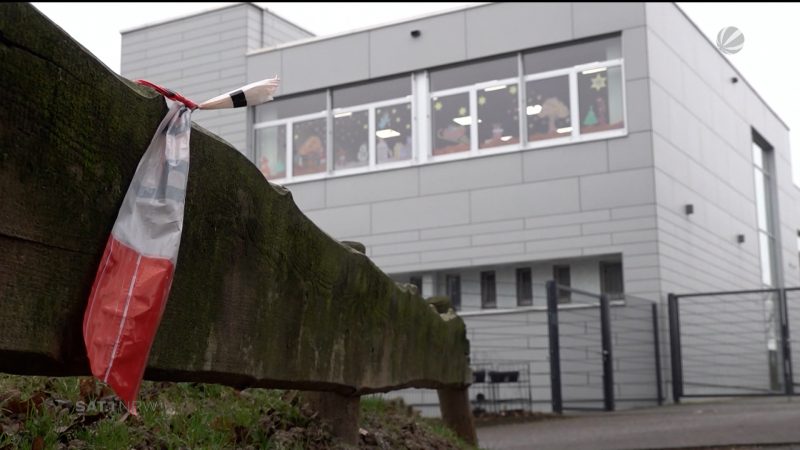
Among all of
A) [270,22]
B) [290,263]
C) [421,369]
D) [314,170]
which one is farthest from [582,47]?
[290,263]

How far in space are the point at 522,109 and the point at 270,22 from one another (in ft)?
24.9

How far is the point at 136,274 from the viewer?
277 cm

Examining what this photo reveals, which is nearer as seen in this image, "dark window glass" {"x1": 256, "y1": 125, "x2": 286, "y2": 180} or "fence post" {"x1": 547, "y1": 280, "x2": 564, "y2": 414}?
"fence post" {"x1": 547, "y1": 280, "x2": 564, "y2": 414}

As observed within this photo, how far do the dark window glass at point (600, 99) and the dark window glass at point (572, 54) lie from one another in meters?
0.25

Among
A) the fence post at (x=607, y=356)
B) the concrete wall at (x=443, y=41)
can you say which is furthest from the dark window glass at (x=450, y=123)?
the fence post at (x=607, y=356)

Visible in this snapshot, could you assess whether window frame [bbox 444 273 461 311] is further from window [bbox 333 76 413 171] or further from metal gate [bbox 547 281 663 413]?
metal gate [bbox 547 281 663 413]

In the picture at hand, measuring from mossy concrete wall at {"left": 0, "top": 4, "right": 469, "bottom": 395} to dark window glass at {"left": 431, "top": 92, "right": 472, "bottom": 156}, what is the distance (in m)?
15.0

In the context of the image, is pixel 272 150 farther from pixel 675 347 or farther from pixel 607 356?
pixel 675 347

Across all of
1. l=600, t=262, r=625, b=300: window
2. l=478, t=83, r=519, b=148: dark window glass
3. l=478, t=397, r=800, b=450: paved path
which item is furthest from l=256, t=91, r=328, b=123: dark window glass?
l=478, t=397, r=800, b=450: paved path

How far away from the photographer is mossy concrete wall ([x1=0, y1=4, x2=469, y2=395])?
2.51 m

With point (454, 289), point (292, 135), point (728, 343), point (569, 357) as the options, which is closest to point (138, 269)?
point (569, 357)

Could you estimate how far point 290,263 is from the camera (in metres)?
4.09

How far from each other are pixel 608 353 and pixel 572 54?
227 inches

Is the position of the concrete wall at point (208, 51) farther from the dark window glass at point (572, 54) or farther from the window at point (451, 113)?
the dark window glass at point (572, 54)
